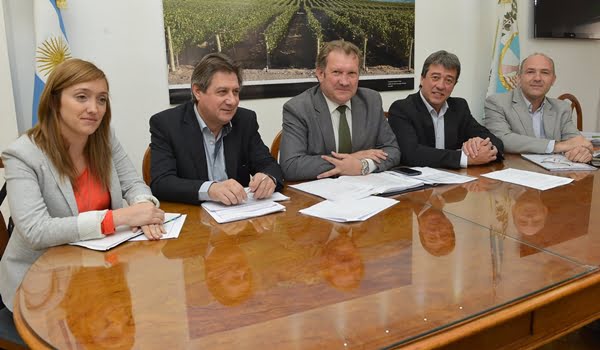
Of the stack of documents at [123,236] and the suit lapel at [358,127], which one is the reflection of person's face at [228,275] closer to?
the stack of documents at [123,236]

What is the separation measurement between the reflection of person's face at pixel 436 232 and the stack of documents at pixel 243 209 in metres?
0.46

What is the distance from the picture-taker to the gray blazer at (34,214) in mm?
1245

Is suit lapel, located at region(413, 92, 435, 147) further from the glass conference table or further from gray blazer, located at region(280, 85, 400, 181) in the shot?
the glass conference table

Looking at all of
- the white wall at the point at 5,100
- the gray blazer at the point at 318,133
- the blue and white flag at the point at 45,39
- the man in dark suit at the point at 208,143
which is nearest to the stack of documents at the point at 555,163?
the gray blazer at the point at 318,133

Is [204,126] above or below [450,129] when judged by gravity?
above

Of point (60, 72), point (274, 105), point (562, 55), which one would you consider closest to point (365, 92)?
point (274, 105)

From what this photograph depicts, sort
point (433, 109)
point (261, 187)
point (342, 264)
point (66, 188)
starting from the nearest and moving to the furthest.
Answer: point (342, 264) → point (66, 188) → point (261, 187) → point (433, 109)

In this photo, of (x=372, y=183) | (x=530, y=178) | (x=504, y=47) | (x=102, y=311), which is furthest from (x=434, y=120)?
(x=102, y=311)

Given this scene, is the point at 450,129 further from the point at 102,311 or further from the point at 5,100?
the point at 5,100

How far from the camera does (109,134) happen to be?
1.57 m

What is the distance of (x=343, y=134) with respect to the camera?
7.53 ft

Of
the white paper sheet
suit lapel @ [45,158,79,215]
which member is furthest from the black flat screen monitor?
suit lapel @ [45,158,79,215]

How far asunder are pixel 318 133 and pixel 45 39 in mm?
1522

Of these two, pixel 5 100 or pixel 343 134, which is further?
pixel 5 100
